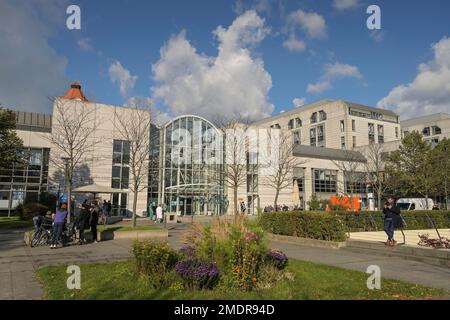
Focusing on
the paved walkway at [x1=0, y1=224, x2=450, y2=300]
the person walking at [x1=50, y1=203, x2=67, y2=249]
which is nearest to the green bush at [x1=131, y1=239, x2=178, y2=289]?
the paved walkway at [x1=0, y1=224, x2=450, y2=300]

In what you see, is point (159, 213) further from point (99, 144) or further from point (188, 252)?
point (188, 252)

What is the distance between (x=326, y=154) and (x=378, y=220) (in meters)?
38.9

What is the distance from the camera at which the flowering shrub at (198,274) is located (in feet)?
21.3

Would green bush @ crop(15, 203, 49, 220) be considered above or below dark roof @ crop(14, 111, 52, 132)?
below

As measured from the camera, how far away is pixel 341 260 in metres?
10.9

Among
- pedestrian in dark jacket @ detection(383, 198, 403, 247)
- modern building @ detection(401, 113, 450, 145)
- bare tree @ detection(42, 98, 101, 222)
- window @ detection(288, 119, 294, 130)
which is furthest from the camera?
window @ detection(288, 119, 294, 130)

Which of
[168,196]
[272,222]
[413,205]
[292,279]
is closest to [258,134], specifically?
[168,196]

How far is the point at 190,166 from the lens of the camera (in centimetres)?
4184

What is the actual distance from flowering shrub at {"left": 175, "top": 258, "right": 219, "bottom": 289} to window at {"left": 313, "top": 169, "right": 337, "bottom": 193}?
49.5 metres

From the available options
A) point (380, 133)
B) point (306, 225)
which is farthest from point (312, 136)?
point (306, 225)

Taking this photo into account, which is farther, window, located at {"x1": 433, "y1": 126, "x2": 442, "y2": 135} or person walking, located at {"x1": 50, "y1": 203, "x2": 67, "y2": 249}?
window, located at {"x1": 433, "y1": 126, "x2": 442, "y2": 135}

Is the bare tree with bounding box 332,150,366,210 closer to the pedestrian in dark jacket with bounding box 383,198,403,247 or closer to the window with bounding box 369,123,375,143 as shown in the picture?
the window with bounding box 369,123,375,143

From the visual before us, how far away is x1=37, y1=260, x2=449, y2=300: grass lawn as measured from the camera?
243 inches

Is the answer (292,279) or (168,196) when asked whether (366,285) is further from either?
(168,196)
